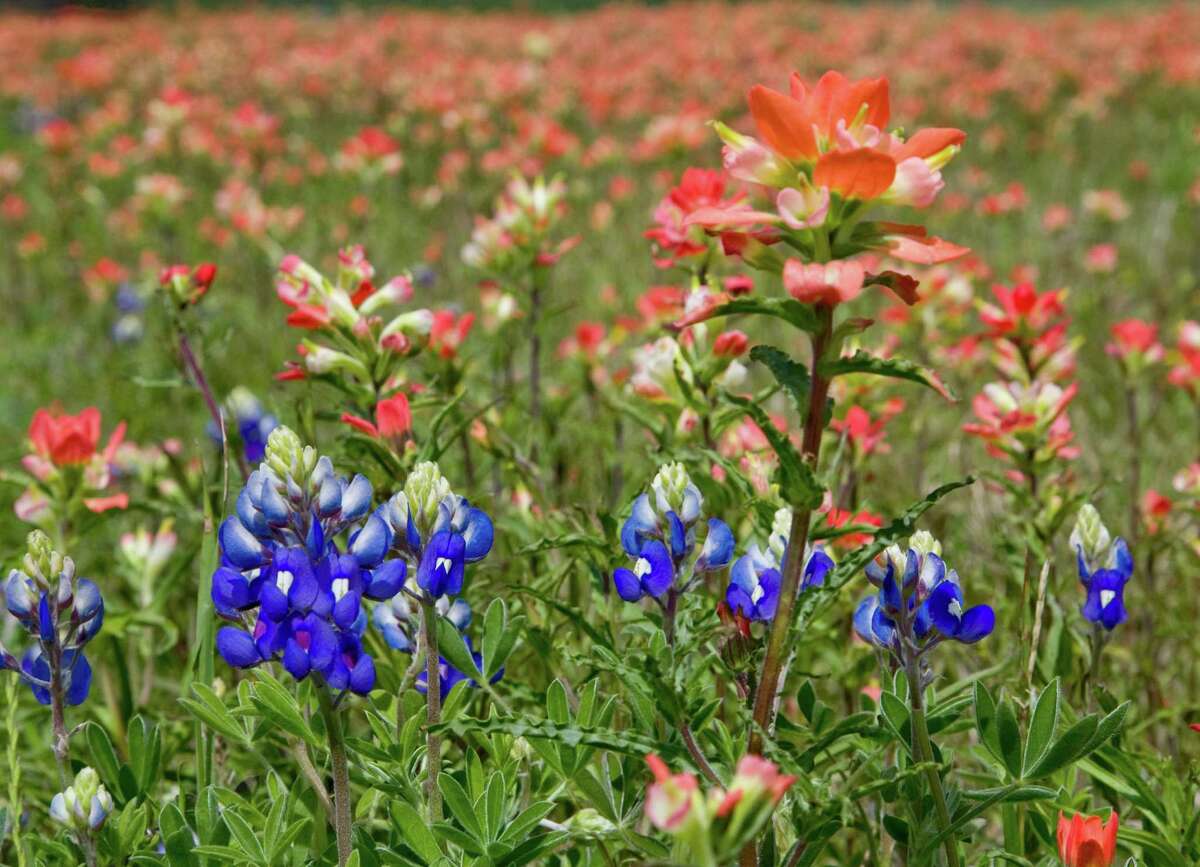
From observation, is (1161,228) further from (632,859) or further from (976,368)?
(632,859)

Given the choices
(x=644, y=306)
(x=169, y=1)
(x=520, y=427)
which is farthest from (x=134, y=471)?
(x=169, y=1)

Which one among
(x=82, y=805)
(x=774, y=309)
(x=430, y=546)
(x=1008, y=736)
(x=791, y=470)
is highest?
(x=774, y=309)

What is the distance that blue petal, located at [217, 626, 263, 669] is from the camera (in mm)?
1182

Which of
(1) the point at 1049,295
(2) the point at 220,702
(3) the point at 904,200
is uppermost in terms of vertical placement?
(3) the point at 904,200

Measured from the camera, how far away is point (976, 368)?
128 inches

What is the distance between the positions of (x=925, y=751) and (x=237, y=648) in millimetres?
734

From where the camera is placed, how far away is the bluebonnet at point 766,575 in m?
1.31

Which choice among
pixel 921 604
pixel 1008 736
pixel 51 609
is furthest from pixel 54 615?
pixel 1008 736

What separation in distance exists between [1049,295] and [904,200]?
143 cm

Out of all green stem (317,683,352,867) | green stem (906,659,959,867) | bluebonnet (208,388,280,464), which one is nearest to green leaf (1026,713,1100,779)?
green stem (906,659,959,867)

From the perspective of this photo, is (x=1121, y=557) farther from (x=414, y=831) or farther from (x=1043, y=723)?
(x=414, y=831)

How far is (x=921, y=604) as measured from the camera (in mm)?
1271


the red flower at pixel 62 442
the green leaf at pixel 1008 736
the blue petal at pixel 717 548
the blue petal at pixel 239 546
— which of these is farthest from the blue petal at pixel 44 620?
the green leaf at pixel 1008 736

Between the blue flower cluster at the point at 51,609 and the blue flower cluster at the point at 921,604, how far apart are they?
0.94 m
